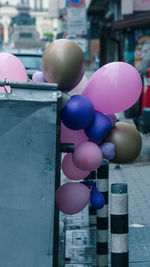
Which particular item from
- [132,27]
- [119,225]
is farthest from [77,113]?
[132,27]

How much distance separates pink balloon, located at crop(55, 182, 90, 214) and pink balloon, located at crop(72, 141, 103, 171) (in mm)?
186

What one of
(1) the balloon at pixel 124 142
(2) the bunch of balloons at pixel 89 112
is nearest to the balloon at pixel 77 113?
(2) the bunch of balloons at pixel 89 112

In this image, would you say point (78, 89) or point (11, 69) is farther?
point (78, 89)

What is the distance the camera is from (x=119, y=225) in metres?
4.14

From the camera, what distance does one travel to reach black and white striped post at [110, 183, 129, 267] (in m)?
4.12

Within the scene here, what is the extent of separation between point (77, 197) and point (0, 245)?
2.25ft

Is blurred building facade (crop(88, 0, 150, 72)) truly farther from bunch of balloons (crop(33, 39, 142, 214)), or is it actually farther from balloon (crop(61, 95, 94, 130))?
balloon (crop(61, 95, 94, 130))

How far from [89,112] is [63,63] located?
1.20 ft

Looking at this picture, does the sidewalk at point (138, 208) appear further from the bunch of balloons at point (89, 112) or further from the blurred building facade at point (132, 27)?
the blurred building facade at point (132, 27)

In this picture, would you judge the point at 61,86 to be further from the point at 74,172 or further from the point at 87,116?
the point at 74,172

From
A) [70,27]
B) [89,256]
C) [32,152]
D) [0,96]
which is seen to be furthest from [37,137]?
[70,27]

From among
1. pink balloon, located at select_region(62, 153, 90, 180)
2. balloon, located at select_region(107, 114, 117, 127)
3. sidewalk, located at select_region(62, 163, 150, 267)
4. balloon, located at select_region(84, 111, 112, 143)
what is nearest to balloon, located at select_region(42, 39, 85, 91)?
balloon, located at select_region(84, 111, 112, 143)

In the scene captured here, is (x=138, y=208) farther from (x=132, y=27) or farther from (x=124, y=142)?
(x=132, y=27)

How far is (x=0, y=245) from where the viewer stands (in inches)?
145
